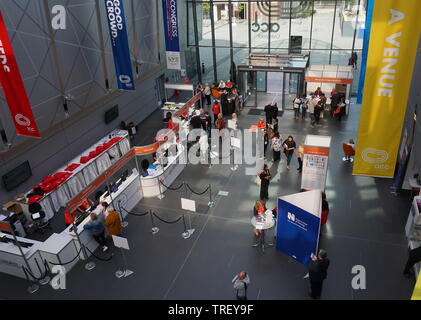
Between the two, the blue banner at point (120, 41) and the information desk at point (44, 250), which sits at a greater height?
the blue banner at point (120, 41)

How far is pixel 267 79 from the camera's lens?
2069cm

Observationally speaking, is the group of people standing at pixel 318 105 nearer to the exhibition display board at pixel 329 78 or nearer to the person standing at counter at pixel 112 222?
the exhibition display board at pixel 329 78

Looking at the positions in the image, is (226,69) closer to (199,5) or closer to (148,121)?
(199,5)

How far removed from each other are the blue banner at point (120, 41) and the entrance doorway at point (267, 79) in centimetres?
681

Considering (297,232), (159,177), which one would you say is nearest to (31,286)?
(159,177)

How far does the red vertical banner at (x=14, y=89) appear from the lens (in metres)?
8.44

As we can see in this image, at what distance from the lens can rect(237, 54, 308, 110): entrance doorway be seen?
56.9 ft

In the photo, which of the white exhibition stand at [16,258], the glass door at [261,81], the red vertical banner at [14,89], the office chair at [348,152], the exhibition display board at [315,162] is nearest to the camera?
the red vertical banner at [14,89]

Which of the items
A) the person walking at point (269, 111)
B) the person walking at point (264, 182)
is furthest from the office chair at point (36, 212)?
the person walking at point (269, 111)

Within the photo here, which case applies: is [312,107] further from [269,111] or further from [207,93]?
[207,93]

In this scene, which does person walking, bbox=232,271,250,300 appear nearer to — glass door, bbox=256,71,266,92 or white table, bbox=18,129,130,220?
white table, bbox=18,129,130,220

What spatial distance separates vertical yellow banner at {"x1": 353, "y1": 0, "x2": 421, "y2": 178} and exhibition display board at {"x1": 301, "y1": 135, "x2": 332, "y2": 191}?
2.07 metres

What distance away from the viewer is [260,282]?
817 cm

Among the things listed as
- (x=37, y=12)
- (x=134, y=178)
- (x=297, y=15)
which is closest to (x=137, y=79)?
(x=37, y=12)
